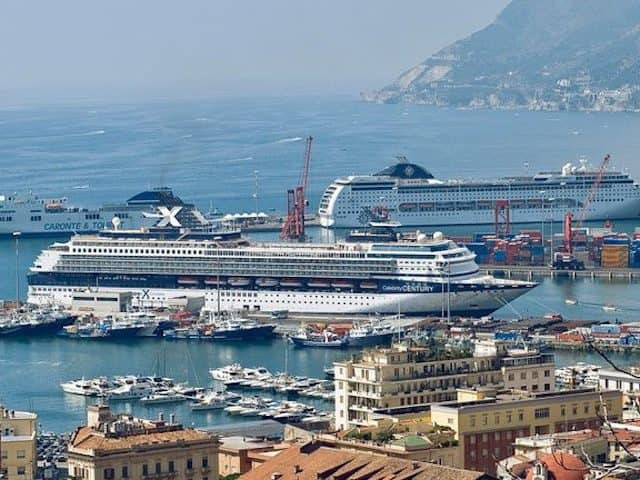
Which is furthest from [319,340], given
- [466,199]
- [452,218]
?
[466,199]

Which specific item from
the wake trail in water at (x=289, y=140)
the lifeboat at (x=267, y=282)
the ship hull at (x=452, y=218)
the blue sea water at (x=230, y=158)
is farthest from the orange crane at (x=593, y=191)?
the wake trail in water at (x=289, y=140)

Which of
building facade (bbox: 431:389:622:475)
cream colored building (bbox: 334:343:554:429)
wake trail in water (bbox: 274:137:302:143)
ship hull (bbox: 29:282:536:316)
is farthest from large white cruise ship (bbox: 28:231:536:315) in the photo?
wake trail in water (bbox: 274:137:302:143)

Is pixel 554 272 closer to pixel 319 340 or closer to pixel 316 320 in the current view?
pixel 316 320

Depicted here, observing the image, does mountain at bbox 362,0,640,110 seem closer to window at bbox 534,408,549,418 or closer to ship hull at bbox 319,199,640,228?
ship hull at bbox 319,199,640,228

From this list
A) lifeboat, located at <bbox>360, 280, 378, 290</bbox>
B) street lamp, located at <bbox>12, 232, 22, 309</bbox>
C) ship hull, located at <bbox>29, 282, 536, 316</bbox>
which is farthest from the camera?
street lamp, located at <bbox>12, 232, 22, 309</bbox>

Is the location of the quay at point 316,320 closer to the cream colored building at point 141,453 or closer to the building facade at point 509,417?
the building facade at point 509,417

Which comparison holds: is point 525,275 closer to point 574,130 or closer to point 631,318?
point 631,318

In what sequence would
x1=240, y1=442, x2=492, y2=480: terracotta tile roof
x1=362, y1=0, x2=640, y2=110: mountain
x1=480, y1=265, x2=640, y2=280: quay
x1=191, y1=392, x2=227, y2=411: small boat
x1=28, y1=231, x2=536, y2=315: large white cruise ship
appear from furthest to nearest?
1. x1=362, y1=0, x2=640, y2=110: mountain
2. x1=480, y1=265, x2=640, y2=280: quay
3. x1=28, y1=231, x2=536, y2=315: large white cruise ship
4. x1=191, y1=392, x2=227, y2=411: small boat
5. x1=240, y1=442, x2=492, y2=480: terracotta tile roof
